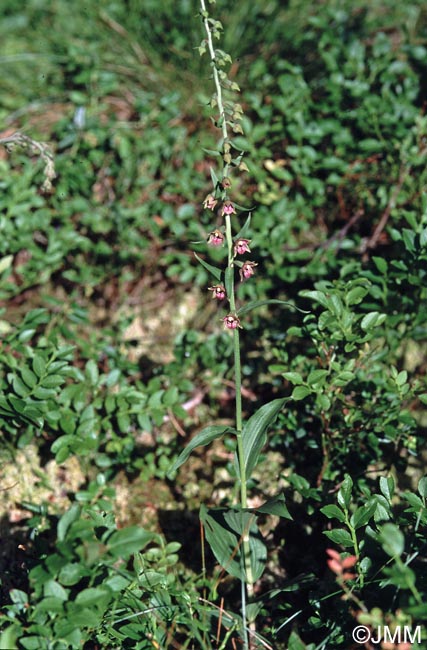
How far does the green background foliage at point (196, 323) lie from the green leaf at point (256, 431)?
3 cm

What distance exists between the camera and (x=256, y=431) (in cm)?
236

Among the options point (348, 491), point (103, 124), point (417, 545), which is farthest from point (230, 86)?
point (103, 124)

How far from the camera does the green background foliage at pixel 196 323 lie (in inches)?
83.5

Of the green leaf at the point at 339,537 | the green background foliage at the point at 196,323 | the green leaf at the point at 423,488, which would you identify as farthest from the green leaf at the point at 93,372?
the green leaf at the point at 423,488

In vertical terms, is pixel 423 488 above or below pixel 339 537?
above

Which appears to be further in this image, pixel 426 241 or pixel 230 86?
pixel 426 241

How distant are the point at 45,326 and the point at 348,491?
83.0 inches

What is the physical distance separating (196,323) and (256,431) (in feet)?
5.04

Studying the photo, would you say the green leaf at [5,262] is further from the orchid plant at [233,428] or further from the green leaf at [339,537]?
the green leaf at [339,537]

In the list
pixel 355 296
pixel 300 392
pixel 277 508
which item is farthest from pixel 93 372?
pixel 355 296

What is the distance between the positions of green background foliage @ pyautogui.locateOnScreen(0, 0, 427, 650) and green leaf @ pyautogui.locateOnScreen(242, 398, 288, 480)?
0.10 feet

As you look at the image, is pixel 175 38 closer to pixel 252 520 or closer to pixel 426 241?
pixel 426 241

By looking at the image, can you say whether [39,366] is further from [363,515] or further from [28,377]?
[363,515]

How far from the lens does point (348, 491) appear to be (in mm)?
2160
